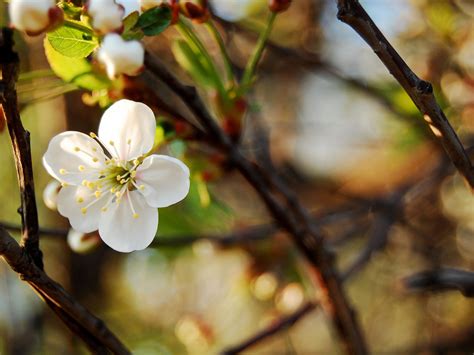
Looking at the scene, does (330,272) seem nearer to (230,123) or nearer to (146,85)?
(230,123)

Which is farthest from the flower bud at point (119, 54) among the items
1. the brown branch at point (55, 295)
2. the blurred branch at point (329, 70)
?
the blurred branch at point (329, 70)

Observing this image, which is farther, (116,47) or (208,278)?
(208,278)

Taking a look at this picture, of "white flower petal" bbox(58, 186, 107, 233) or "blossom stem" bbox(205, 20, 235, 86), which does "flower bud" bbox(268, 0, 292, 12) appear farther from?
"white flower petal" bbox(58, 186, 107, 233)

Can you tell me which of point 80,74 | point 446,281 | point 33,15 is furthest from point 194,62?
point 446,281

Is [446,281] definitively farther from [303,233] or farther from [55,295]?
[55,295]

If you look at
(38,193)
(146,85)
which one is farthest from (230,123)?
(38,193)

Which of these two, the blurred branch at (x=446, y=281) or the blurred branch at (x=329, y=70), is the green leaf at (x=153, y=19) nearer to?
the blurred branch at (x=446, y=281)

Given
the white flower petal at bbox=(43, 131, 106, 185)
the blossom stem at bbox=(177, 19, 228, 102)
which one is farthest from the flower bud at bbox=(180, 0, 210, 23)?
the white flower petal at bbox=(43, 131, 106, 185)
